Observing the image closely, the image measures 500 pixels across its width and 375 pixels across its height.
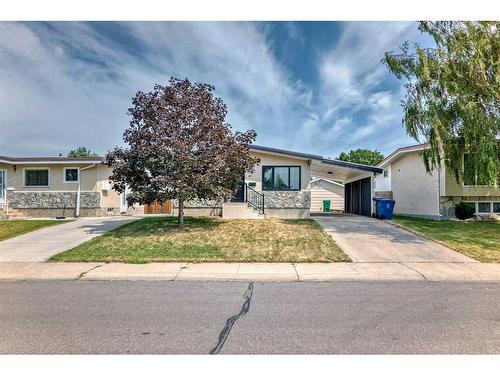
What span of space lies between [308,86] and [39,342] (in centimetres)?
1428

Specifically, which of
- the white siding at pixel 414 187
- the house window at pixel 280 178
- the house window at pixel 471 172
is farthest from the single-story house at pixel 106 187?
the house window at pixel 471 172

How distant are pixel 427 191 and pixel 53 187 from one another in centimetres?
2143

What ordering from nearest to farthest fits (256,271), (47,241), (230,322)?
(230,322) → (256,271) → (47,241)

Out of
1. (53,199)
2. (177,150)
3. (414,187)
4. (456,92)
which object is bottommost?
(53,199)

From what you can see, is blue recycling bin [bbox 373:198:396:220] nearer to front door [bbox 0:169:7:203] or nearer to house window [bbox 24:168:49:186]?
house window [bbox 24:168:49:186]

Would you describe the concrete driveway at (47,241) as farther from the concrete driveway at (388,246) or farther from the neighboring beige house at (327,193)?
the neighboring beige house at (327,193)

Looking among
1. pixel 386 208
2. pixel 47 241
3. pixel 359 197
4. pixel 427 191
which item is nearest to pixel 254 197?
pixel 386 208

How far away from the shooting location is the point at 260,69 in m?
11.7

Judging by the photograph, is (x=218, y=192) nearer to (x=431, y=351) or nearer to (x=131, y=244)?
(x=131, y=244)

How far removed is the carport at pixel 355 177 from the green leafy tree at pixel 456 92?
15.5 feet

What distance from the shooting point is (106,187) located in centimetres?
1936

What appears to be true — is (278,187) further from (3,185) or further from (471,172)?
(3,185)

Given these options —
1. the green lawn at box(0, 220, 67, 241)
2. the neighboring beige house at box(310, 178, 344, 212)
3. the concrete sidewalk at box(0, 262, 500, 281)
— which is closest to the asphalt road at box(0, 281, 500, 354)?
the concrete sidewalk at box(0, 262, 500, 281)

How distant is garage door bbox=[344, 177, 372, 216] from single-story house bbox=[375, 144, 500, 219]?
2.09 metres
